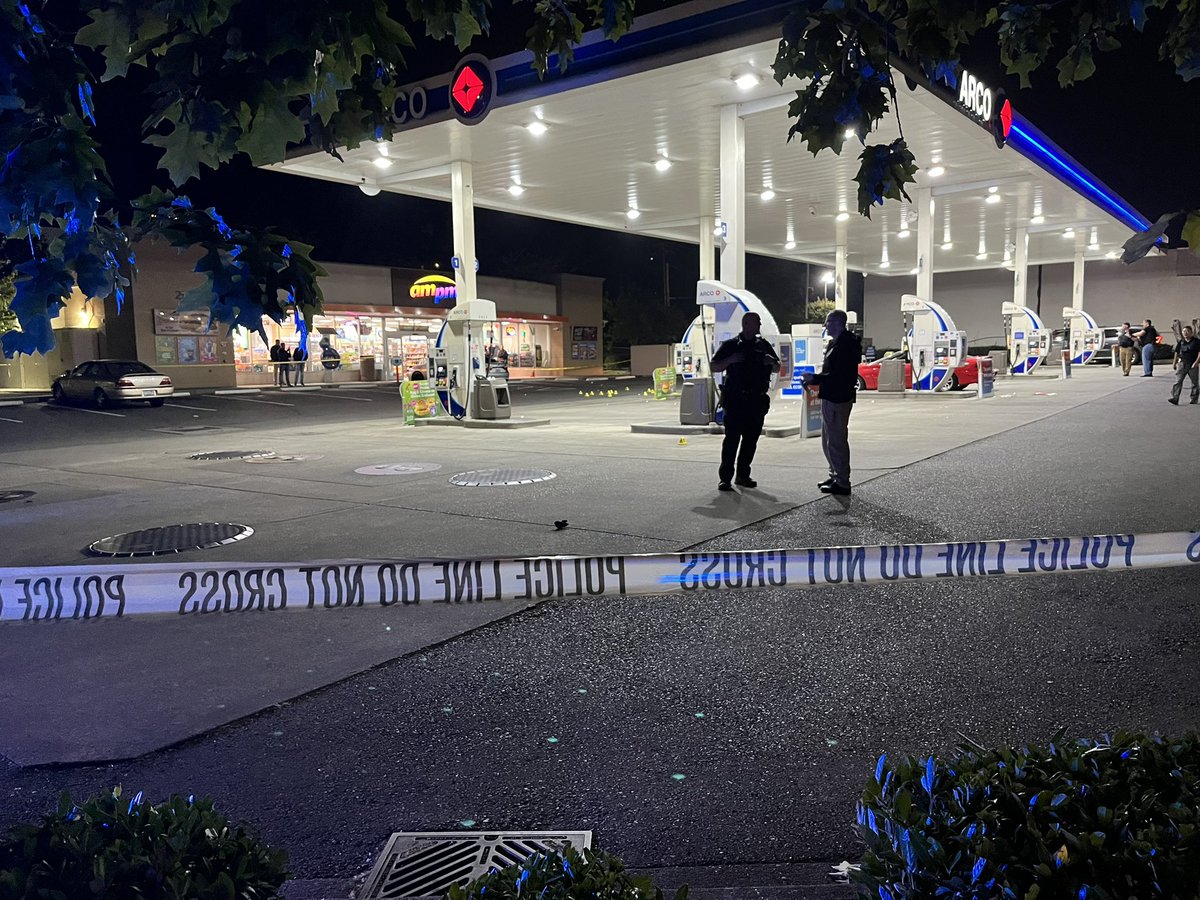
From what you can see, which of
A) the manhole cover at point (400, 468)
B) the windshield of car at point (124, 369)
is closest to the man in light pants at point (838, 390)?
the manhole cover at point (400, 468)

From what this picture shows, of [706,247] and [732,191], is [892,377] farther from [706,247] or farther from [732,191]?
[732,191]

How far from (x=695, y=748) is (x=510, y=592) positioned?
40.0 inches

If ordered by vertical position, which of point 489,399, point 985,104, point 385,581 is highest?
point 985,104

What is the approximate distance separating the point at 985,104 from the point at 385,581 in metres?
17.2

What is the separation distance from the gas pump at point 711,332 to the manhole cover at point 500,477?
5.62 metres

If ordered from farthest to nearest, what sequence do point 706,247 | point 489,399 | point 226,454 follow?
point 706,247 → point 489,399 → point 226,454

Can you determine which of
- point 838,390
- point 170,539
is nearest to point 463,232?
point 838,390

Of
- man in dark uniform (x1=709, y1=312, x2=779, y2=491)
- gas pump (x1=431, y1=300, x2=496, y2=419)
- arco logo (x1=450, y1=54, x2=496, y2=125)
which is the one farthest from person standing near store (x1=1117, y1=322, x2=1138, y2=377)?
man in dark uniform (x1=709, y1=312, x2=779, y2=491)

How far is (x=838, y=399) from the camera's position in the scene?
8.52 meters

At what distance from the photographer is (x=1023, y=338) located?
31750 mm

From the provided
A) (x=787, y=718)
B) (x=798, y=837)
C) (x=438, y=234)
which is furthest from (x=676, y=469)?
(x=438, y=234)

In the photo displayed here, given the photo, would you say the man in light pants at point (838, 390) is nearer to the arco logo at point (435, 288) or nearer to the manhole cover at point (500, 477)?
the manhole cover at point (500, 477)

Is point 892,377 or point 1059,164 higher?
point 1059,164

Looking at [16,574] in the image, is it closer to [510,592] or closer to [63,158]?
[510,592]
